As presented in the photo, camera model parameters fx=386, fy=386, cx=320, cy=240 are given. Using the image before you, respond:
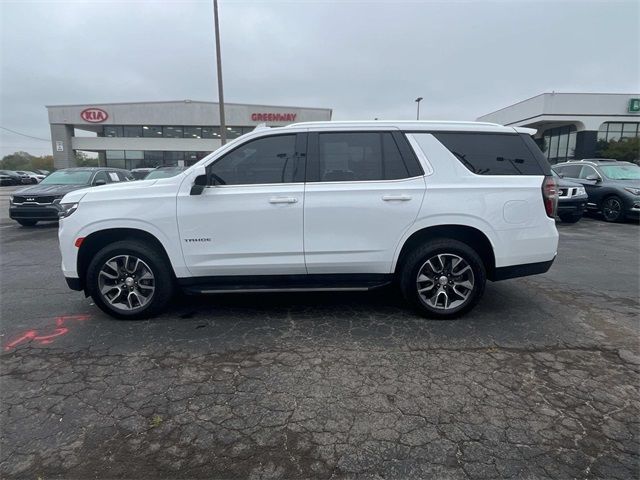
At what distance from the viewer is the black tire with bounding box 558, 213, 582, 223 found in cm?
1117

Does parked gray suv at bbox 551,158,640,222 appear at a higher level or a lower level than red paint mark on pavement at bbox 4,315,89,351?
higher

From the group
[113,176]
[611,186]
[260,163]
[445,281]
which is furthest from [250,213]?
[611,186]

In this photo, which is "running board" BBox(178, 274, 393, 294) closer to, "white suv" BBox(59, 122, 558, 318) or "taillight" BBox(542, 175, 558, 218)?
"white suv" BBox(59, 122, 558, 318)

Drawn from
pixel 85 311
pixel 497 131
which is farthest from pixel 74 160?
pixel 497 131

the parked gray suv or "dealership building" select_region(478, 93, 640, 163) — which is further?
"dealership building" select_region(478, 93, 640, 163)

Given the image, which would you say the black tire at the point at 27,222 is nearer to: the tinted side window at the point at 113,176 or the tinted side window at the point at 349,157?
the tinted side window at the point at 113,176

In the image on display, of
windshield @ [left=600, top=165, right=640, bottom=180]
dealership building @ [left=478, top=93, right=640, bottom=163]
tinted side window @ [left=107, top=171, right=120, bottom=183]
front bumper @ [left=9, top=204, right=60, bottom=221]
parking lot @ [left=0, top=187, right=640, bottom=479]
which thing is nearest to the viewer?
parking lot @ [left=0, top=187, right=640, bottom=479]

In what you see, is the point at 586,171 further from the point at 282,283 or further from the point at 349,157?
the point at 282,283

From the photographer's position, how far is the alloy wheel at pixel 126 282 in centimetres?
400

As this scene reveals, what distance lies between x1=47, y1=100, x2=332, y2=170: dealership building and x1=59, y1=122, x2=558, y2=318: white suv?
→ 3320 centimetres

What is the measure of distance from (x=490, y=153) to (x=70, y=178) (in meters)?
12.3

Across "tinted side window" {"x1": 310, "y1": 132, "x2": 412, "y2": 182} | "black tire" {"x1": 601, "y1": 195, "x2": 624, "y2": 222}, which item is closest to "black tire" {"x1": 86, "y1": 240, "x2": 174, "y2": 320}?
"tinted side window" {"x1": 310, "y1": 132, "x2": 412, "y2": 182}

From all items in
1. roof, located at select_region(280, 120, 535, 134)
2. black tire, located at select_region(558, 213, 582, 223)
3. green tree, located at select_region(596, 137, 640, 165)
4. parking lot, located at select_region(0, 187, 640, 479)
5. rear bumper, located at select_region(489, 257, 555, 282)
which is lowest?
parking lot, located at select_region(0, 187, 640, 479)

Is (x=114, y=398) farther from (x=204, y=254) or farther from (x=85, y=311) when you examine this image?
(x=85, y=311)
